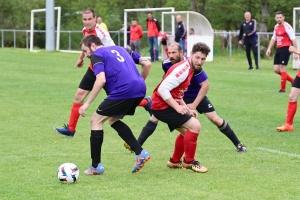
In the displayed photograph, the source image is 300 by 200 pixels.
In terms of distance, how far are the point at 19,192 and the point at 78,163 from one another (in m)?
1.60

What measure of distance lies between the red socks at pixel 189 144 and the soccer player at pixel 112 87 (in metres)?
0.47

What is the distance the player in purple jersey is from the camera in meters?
7.85

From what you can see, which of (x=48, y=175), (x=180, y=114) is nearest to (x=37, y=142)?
(x=48, y=175)

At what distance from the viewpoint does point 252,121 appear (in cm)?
1178

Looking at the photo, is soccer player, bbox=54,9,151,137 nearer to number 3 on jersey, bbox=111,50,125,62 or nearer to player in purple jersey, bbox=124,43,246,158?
player in purple jersey, bbox=124,43,246,158

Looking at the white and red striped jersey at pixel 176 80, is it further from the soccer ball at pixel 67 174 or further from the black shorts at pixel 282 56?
the black shorts at pixel 282 56

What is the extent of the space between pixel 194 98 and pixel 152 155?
932mm

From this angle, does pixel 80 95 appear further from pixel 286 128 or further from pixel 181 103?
pixel 286 128

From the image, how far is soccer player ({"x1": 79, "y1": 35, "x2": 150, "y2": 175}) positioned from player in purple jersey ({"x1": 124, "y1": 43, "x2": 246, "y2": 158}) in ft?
2.66

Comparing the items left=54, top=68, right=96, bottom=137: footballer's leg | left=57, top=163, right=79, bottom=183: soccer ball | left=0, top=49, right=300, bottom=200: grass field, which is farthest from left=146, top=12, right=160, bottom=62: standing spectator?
left=57, top=163, right=79, bottom=183: soccer ball

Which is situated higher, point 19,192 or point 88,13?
point 88,13

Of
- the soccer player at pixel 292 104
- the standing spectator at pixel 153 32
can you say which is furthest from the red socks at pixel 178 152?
the standing spectator at pixel 153 32

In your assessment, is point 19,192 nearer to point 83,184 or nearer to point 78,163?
point 83,184

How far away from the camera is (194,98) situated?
853cm
